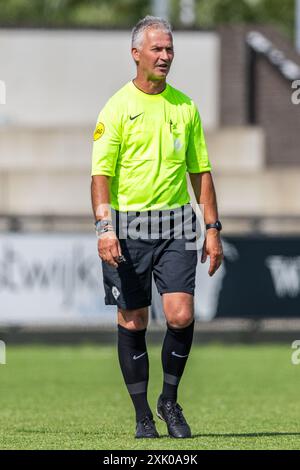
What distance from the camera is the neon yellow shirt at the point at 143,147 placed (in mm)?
8617

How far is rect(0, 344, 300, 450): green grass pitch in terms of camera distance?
8.76 metres

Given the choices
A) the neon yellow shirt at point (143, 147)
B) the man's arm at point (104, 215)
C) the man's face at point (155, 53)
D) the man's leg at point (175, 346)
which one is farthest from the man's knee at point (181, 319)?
the man's face at point (155, 53)

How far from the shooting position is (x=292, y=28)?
40375 millimetres

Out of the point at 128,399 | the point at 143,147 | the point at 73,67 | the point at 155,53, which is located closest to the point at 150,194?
the point at 143,147

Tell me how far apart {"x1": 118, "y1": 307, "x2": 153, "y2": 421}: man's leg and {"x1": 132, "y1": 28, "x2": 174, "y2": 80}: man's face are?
1.39 metres

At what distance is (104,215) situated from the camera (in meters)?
8.54

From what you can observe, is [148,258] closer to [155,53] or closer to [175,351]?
[175,351]

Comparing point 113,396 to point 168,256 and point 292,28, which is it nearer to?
point 168,256

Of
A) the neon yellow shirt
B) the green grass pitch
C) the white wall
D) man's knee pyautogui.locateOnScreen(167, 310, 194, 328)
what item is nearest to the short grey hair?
the neon yellow shirt

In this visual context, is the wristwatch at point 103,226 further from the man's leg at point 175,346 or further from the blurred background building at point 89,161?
the blurred background building at point 89,161

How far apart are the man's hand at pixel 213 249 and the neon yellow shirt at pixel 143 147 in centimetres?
26

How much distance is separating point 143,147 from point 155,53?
1.78ft

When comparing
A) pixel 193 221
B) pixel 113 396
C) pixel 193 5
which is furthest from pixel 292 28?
pixel 193 221

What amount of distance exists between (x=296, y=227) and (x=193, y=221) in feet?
36.3
